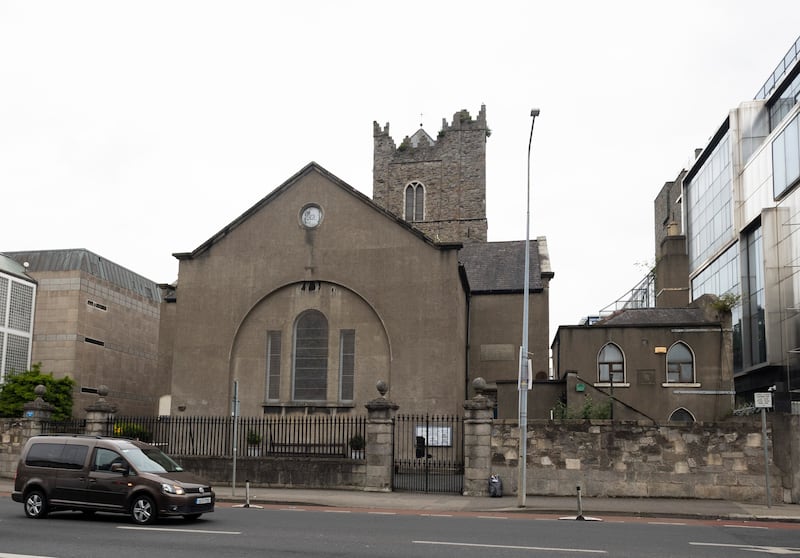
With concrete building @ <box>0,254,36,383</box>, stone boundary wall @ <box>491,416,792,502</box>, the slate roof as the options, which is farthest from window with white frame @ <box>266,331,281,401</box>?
the slate roof

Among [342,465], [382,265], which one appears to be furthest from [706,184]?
[342,465]

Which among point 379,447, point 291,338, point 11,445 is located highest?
point 291,338

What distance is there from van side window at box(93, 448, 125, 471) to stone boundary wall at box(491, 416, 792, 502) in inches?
441

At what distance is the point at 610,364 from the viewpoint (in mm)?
34156

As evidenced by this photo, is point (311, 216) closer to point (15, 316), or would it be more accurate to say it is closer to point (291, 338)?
point (291, 338)

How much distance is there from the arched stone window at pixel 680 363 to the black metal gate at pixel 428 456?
9.33m

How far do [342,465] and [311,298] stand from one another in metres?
11.1

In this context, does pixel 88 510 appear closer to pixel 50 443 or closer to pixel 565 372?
pixel 50 443

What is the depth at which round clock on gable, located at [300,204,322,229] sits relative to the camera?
35062mm

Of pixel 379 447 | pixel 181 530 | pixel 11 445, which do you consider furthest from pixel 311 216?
pixel 181 530

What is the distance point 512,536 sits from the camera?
1433 centimetres

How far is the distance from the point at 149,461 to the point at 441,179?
47.6 metres

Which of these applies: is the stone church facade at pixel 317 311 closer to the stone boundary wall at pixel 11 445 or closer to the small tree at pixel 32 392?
the stone boundary wall at pixel 11 445

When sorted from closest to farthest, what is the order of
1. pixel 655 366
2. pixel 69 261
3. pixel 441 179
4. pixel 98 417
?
pixel 98 417
pixel 655 366
pixel 69 261
pixel 441 179
